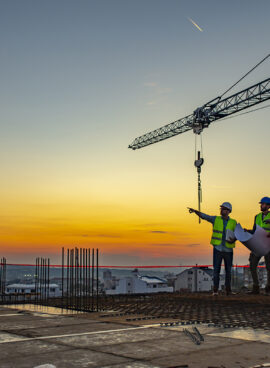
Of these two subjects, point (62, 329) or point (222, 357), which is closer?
point (222, 357)

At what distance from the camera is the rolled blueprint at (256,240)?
1494 cm

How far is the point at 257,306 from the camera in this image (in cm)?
1312

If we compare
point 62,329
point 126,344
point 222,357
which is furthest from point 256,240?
point 222,357

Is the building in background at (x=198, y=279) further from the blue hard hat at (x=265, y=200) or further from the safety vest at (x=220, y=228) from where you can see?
the blue hard hat at (x=265, y=200)

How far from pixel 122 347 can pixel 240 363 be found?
6.33 ft

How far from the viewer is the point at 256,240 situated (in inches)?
593

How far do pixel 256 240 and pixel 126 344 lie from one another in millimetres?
9182

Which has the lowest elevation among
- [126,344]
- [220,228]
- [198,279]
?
[198,279]

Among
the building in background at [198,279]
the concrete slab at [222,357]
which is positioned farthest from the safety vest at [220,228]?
the building in background at [198,279]

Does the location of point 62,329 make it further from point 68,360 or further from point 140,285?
point 140,285

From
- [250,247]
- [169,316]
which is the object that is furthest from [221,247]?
[169,316]

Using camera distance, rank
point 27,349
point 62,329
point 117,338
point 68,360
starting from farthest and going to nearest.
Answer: point 62,329 → point 117,338 → point 27,349 → point 68,360

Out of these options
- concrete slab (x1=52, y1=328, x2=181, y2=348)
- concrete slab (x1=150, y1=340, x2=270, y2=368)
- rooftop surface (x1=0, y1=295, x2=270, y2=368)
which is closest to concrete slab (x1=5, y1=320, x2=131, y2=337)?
rooftop surface (x1=0, y1=295, x2=270, y2=368)

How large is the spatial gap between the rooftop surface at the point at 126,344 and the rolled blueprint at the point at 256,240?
6154 millimetres
